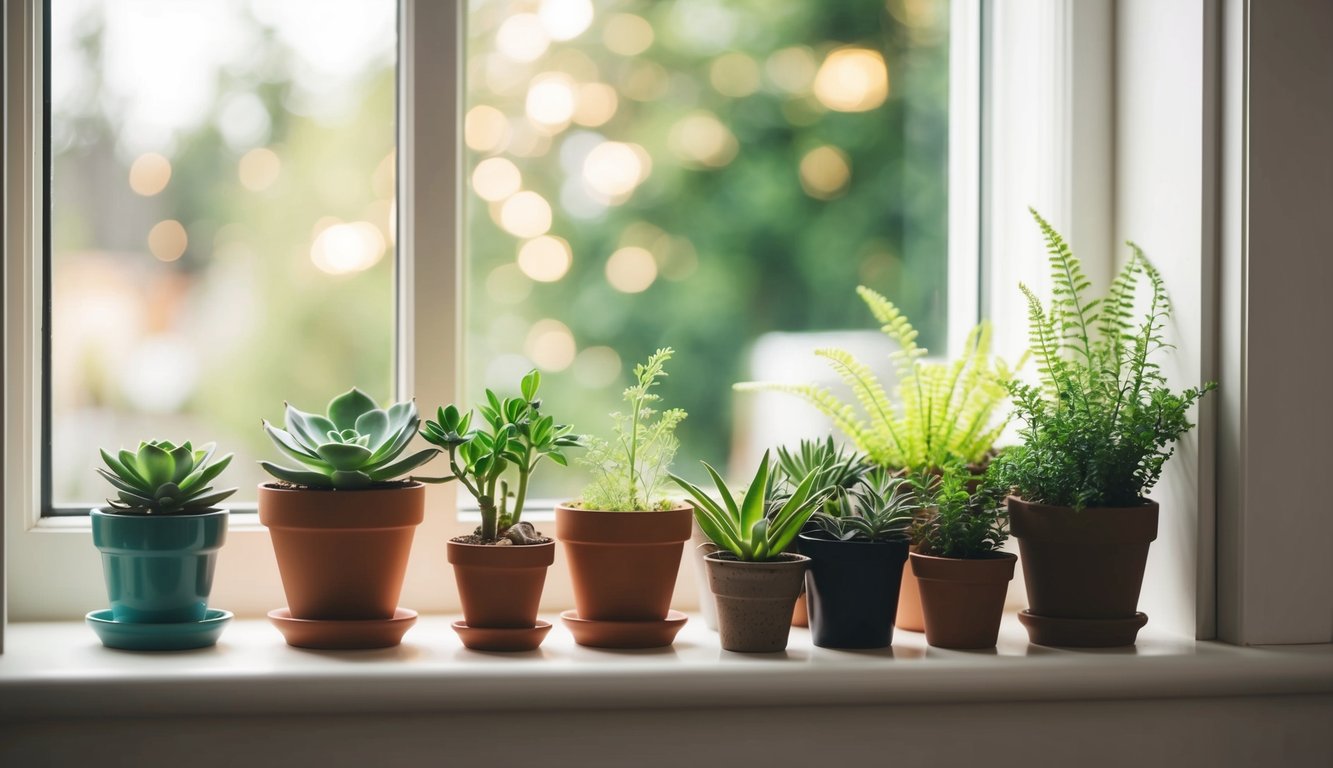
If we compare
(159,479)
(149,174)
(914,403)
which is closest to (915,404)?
(914,403)

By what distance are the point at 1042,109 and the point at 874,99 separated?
0.78 feet

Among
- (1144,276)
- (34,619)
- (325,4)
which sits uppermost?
(325,4)

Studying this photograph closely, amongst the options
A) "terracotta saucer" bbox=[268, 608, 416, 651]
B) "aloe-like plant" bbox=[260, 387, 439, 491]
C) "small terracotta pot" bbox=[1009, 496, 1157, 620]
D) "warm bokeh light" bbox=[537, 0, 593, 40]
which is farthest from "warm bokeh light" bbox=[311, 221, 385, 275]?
"small terracotta pot" bbox=[1009, 496, 1157, 620]

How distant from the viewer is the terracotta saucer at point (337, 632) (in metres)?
1.10

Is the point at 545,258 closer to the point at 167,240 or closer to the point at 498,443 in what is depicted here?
the point at 498,443

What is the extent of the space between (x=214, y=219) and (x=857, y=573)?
3.10 feet

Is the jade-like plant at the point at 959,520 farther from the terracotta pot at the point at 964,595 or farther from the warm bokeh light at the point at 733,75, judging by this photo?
the warm bokeh light at the point at 733,75

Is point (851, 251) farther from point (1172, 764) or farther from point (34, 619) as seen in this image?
point (34, 619)

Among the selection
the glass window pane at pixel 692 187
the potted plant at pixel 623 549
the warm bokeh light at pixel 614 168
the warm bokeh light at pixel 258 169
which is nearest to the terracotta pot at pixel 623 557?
the potted plant at pixel 623 549

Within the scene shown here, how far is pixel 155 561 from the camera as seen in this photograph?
107cm

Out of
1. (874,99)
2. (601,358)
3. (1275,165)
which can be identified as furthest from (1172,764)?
(874,99)

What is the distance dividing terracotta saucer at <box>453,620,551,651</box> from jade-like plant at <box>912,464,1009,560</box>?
46cm

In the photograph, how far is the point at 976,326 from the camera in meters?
1.40

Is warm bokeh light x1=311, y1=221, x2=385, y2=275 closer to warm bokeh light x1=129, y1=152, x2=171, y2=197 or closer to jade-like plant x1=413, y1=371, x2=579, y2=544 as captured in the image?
warm bokeh light x1=129, y1=152, x2=171, y2=197
